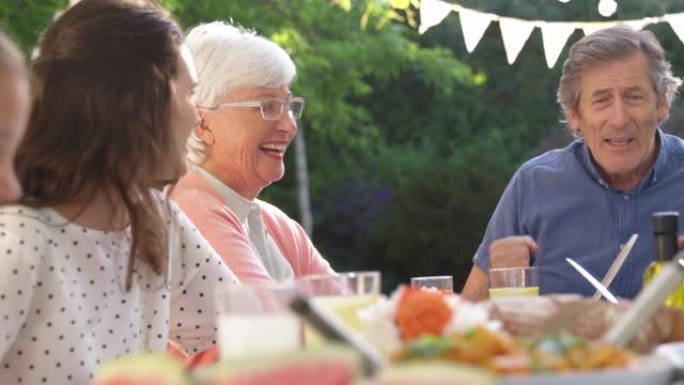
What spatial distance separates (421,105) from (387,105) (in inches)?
15.1

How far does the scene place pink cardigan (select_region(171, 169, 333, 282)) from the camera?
10.2 feet

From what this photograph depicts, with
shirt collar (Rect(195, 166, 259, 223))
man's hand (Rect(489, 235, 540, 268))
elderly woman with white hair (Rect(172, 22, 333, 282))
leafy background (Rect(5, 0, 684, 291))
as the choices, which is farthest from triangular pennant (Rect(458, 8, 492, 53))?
leafy background (Rect(5, 0, 684, 291))

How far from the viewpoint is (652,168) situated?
3566mm

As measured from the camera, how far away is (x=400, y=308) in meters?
1.60

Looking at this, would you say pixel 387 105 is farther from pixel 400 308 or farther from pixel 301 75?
pixel 400 308

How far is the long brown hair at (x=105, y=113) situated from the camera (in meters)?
2.27

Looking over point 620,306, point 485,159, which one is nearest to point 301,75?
point 485,159

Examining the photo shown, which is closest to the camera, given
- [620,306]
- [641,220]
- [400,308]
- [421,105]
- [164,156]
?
[400,308]

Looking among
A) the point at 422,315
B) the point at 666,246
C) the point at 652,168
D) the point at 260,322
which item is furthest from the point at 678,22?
the point at 260,322

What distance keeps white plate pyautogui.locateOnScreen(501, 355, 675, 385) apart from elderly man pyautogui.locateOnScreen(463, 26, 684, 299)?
2158 millimetres

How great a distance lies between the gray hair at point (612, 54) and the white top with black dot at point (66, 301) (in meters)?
1.59

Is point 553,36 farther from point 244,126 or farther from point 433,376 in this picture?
point 433,376

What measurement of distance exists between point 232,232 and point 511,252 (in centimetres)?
65

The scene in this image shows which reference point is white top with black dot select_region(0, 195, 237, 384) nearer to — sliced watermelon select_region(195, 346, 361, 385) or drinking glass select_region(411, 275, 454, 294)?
drinking glass select_region(411, 275, 454, 294)
